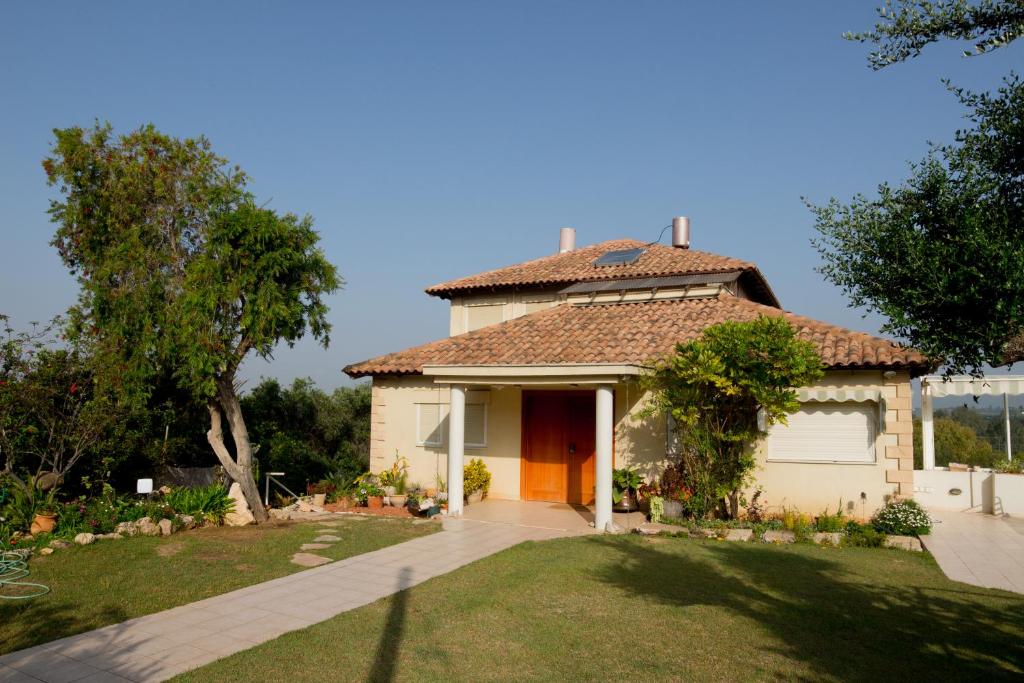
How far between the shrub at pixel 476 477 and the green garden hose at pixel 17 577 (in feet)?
34.8

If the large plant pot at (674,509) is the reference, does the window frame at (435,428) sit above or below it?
above

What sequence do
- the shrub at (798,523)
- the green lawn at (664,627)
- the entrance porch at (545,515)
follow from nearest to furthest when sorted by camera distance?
1. the green lawn at (664,627)
2. the shrub at (798,523)
3. the entrance porch at (545,515)

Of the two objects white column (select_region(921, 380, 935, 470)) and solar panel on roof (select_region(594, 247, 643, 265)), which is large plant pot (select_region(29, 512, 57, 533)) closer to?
solar panel on roof (select_region(594, 247, 643, 265))

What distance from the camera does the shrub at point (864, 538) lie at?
1467 cm

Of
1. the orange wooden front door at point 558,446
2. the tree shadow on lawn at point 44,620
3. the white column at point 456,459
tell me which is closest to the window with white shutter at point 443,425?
the orange wooden front door at point 558,446

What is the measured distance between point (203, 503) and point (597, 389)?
31.0 ft

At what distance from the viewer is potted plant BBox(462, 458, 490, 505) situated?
20109 millimetres

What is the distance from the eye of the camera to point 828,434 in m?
17.1

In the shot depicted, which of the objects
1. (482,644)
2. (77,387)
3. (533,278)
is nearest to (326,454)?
(533,278)

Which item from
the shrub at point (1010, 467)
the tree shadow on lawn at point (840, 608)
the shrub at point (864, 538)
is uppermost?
the shrub at point (1010, 467)

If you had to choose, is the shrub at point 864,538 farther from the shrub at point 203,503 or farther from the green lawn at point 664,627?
the shrub at point 203,503

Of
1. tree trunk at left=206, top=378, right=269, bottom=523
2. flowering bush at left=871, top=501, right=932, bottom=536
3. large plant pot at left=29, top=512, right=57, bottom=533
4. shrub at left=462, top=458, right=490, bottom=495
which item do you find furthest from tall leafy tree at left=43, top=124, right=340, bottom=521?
flowering bush at left=871, top=501, right=932, bottom=536

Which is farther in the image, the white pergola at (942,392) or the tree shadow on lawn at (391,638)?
the white pergola at (942,392)

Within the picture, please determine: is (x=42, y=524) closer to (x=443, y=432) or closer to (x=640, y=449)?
(x=443, y=432)
